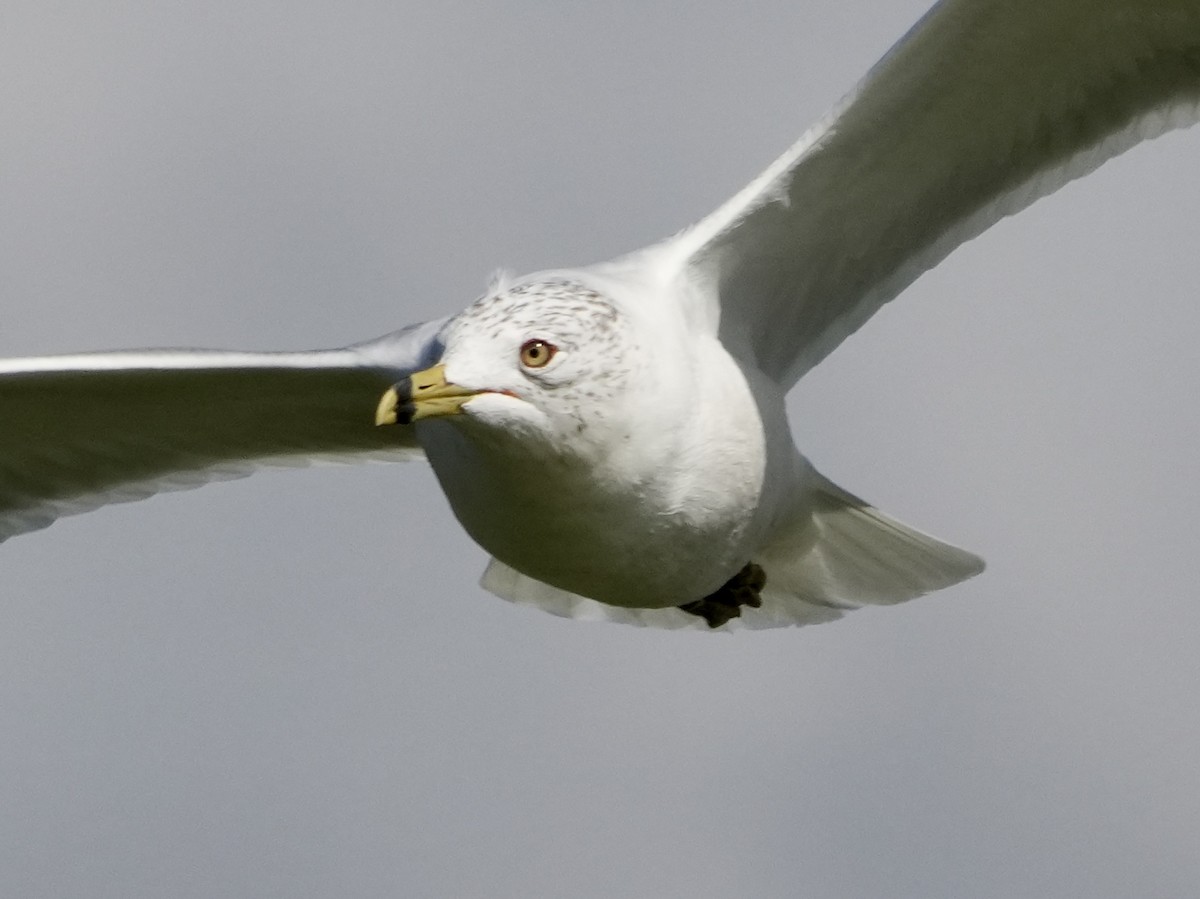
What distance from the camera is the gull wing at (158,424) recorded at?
8.72 m

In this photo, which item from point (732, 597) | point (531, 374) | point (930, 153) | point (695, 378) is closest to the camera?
point (531, 374)

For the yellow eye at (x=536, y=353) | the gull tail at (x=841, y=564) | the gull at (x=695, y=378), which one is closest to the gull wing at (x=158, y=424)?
the gull at (x=695, y=378)

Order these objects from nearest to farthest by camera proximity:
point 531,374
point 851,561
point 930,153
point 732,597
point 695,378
→ 1. point 531,374
2. point 695,378
3. point 930,153
4. point 732,597
5. point 851,561

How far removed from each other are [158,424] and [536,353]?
10.4 ft

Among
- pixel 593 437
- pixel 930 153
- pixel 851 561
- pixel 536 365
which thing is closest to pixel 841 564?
pixel 851 561

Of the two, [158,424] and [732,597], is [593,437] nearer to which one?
[732,597]

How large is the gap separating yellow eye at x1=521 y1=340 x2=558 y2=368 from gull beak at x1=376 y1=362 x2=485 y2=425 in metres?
0.17

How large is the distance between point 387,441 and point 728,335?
1.88 m

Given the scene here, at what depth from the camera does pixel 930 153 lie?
339 inches

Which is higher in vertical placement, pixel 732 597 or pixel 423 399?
pixel 423 399

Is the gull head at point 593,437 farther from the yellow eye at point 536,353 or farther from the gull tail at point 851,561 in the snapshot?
the gull tail at point 851,561

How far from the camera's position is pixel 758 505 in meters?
8.07

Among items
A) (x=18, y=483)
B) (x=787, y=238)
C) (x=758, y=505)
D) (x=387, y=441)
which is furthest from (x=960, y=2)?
(x=18, y=483)

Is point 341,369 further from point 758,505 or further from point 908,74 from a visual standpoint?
point 908,74
